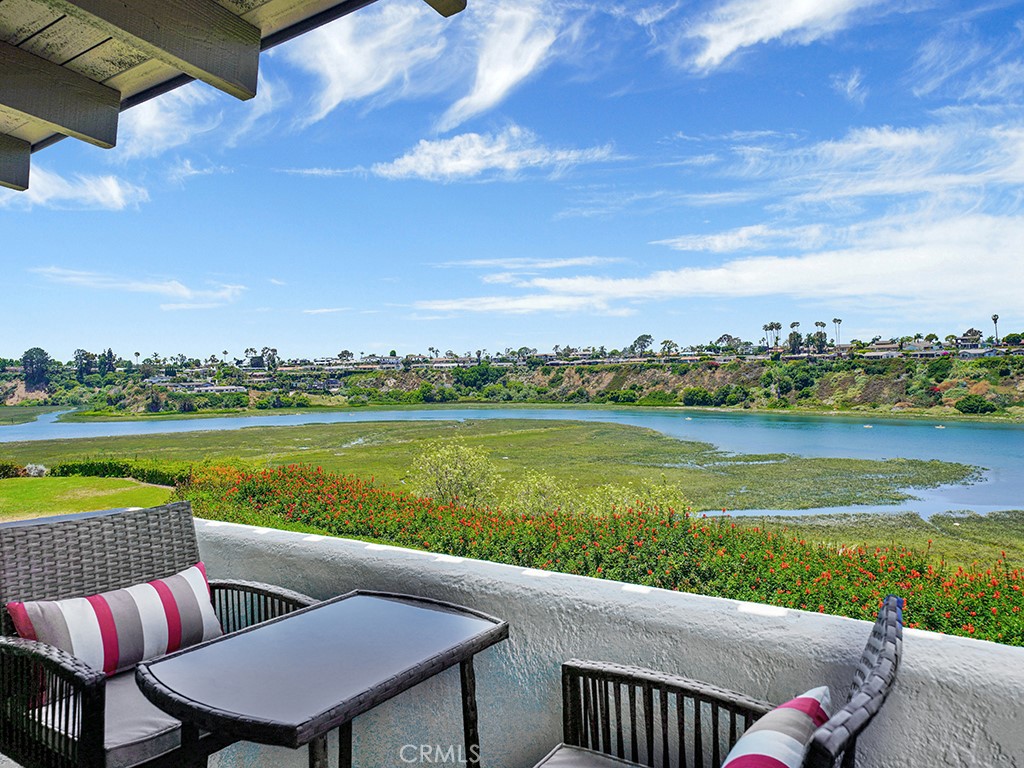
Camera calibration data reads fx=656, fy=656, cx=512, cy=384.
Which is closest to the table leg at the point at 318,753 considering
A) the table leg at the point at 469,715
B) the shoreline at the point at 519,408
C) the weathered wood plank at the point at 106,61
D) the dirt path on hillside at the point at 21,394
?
the table leg at the point at 469,715

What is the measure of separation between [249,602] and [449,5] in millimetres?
1673

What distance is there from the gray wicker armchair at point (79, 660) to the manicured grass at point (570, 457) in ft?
39.0

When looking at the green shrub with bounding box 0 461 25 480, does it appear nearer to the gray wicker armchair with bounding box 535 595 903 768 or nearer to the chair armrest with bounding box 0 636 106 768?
the chair armrest with bounding box 0 636 106 768

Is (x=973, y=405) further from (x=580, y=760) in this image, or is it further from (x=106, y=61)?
(x=106, y=61)

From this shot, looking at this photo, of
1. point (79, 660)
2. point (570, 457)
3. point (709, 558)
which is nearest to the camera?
point (79, 660)

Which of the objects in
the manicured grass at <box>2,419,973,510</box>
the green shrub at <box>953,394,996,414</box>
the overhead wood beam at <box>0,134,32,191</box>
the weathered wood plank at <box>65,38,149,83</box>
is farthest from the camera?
the green shrub at <box>953,394,996,414</box>

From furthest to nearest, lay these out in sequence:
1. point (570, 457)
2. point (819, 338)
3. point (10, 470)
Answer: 1. point (819, 338)
2. point (570, 457)
3. point (10, 470)

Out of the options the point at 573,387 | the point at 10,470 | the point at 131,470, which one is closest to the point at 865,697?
the point at 131,470

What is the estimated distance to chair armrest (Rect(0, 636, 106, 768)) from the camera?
128 centimetres

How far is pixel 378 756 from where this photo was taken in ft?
5.73

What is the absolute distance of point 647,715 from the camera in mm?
1281

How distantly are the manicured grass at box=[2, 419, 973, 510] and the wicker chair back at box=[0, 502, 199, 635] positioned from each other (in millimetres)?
11878

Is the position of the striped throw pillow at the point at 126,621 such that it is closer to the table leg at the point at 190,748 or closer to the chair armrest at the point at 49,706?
the chair armrest at the point at 49,706

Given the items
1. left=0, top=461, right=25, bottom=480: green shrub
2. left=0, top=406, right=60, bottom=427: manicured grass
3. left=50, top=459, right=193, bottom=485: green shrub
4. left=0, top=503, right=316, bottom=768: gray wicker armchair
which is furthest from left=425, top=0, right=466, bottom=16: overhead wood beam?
left=0, top=406, right=60, bottom=427: manicured grass
